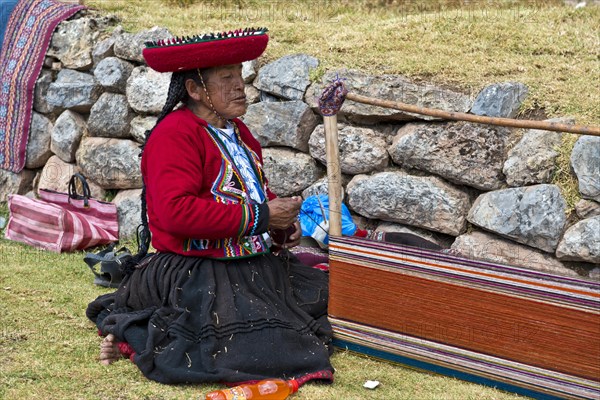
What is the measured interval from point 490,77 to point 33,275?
2.93 metres

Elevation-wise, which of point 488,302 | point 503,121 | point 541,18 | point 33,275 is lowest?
point 33,275

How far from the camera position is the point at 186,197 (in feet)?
10.8

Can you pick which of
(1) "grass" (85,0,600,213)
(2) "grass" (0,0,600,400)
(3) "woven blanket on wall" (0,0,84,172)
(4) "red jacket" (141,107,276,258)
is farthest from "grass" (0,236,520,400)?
(3) "woven blanket on wall" (0,0,84,172)

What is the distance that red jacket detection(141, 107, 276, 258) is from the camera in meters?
3.30

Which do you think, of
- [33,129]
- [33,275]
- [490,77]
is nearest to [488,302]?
[490,77]

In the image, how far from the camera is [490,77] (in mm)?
5047

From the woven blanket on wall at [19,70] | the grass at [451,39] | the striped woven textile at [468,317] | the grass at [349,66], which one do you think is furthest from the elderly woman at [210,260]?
the woven blanket on wall at [19,70]

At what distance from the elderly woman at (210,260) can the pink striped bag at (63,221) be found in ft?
Answer: 6.34

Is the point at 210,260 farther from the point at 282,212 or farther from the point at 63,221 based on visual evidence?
the point at 63,221

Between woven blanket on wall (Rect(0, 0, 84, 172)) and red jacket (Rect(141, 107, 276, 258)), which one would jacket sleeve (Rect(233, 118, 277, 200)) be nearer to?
red jacket (Rect(141, 107, 276, 258))

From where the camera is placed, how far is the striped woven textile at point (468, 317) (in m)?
2.96

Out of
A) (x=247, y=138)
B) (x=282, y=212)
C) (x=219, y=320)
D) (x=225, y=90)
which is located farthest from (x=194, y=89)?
(x=219, y=320)

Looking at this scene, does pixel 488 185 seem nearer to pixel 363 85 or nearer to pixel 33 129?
pixel 363 85

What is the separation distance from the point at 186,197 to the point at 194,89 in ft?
1.71
